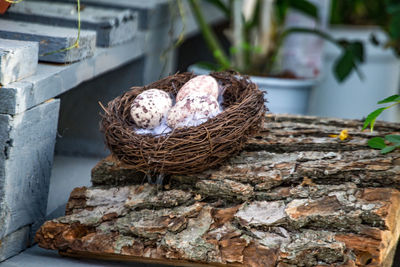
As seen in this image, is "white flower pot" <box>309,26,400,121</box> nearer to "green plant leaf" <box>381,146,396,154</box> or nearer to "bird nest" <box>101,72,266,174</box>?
"green plant leaf" <box>381,146,396,154</box>

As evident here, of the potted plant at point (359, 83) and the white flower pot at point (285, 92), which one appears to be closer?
the white flower pot at point (285, 92)

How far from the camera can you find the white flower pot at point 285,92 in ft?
A: 8.98

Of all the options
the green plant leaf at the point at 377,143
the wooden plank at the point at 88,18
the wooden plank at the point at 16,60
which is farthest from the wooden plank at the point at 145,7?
the green plant leaf at the point at 377,143

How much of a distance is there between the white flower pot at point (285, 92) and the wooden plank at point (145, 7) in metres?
0.32

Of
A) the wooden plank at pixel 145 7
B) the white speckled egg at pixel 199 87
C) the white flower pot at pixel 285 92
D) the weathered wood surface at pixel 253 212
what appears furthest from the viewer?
the white flower pot at pixel 285 92

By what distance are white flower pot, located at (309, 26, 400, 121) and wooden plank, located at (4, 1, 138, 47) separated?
2.21 metres

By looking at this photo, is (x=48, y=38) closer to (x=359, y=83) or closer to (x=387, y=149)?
(x=387, y=149)

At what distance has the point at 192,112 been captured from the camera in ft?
4.87

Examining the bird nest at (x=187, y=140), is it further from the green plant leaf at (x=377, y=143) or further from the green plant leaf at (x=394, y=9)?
the green plant leaf at (x=394, y=9)

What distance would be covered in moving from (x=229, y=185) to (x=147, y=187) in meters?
0.23

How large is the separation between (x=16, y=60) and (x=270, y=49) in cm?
183

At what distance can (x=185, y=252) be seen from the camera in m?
1.35

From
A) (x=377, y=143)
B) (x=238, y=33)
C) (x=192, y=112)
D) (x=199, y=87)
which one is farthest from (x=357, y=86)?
(x=192, y=112)

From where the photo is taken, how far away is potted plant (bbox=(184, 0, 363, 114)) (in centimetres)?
279
